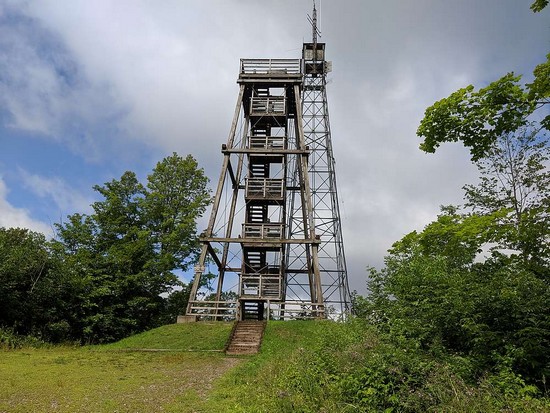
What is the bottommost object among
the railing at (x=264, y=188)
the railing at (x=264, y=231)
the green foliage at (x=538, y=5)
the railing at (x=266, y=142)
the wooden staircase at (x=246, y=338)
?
the wooden staircase at (x=246, y=338)

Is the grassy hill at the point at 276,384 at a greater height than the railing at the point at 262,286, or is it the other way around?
the railing at the point at 262,286

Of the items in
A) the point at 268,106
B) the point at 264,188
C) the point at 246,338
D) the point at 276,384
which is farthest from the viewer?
the point at 268,106

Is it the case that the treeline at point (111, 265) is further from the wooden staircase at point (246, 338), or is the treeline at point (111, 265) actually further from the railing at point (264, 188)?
the wooden staircase at point (246, 338)

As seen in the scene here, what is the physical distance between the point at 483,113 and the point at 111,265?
77.3 ft

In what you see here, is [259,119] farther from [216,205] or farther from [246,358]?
[246,358]

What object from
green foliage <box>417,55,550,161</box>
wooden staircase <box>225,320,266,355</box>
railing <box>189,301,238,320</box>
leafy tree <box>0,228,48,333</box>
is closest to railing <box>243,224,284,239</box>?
railing <box>189,301,238,320</box>

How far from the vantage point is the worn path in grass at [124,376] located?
26.5 ft

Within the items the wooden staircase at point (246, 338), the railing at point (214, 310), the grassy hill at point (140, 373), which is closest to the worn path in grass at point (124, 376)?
the grassy hill at point (140, 373)

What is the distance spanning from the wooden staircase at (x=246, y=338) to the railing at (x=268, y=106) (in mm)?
12847

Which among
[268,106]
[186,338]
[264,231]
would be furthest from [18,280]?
[268,106]

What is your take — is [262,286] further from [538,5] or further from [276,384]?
[538,5]

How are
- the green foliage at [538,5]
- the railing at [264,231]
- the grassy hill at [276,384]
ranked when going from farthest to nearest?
the railing at [264,231] → the green foliage at [538,5] → the grassy hill at [276,384]

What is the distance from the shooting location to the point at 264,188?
2416 centimetres

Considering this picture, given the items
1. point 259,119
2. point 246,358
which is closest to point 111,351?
point 246,358
